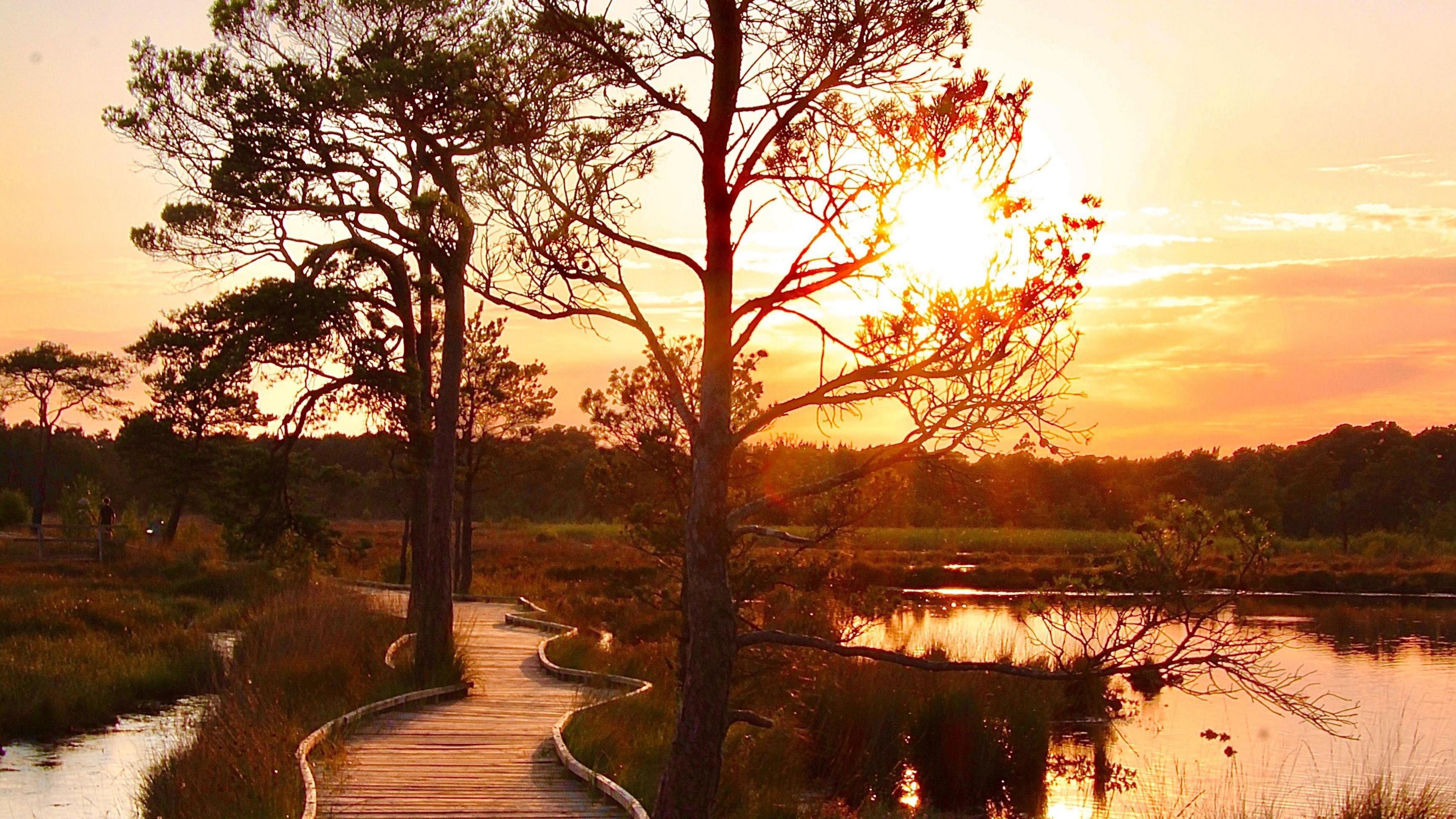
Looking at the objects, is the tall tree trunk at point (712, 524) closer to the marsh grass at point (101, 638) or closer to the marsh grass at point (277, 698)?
the marsh grass at point (277, 698)

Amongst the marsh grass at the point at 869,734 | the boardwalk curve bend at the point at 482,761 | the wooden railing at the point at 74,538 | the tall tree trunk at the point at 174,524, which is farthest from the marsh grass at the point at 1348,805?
the tall tree trunk at the point at 174,524

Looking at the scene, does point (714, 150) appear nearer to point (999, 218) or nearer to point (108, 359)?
point (999, 218)

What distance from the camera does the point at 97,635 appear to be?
22.1m

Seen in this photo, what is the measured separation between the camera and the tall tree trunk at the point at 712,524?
25.6ft

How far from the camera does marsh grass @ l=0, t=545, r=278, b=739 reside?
17578 millimetres

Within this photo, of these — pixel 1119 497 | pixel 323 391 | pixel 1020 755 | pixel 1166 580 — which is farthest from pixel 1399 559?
pixel 1166 580

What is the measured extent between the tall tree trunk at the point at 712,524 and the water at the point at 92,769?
22.1ft

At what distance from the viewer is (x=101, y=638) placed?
2194 cm

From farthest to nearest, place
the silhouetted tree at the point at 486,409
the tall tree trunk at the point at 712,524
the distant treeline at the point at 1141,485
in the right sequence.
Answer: the distant treeline at the point at 1141,485 → the silhouetted tree at the point at 486,409 → the tall tree trunk at the point at 712,524

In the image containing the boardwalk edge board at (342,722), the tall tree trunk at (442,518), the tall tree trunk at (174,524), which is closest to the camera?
the boardwalk edge board at (342,722)

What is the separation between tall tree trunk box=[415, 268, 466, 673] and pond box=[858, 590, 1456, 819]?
557 centimetres

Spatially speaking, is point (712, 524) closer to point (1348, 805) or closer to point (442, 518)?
point (1348, 805)

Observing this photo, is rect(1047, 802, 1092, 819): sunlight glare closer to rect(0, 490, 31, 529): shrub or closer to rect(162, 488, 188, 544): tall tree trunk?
rect(162, 488, 188, 544): tall tree trunk

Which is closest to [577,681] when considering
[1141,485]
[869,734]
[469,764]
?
[869,734]
